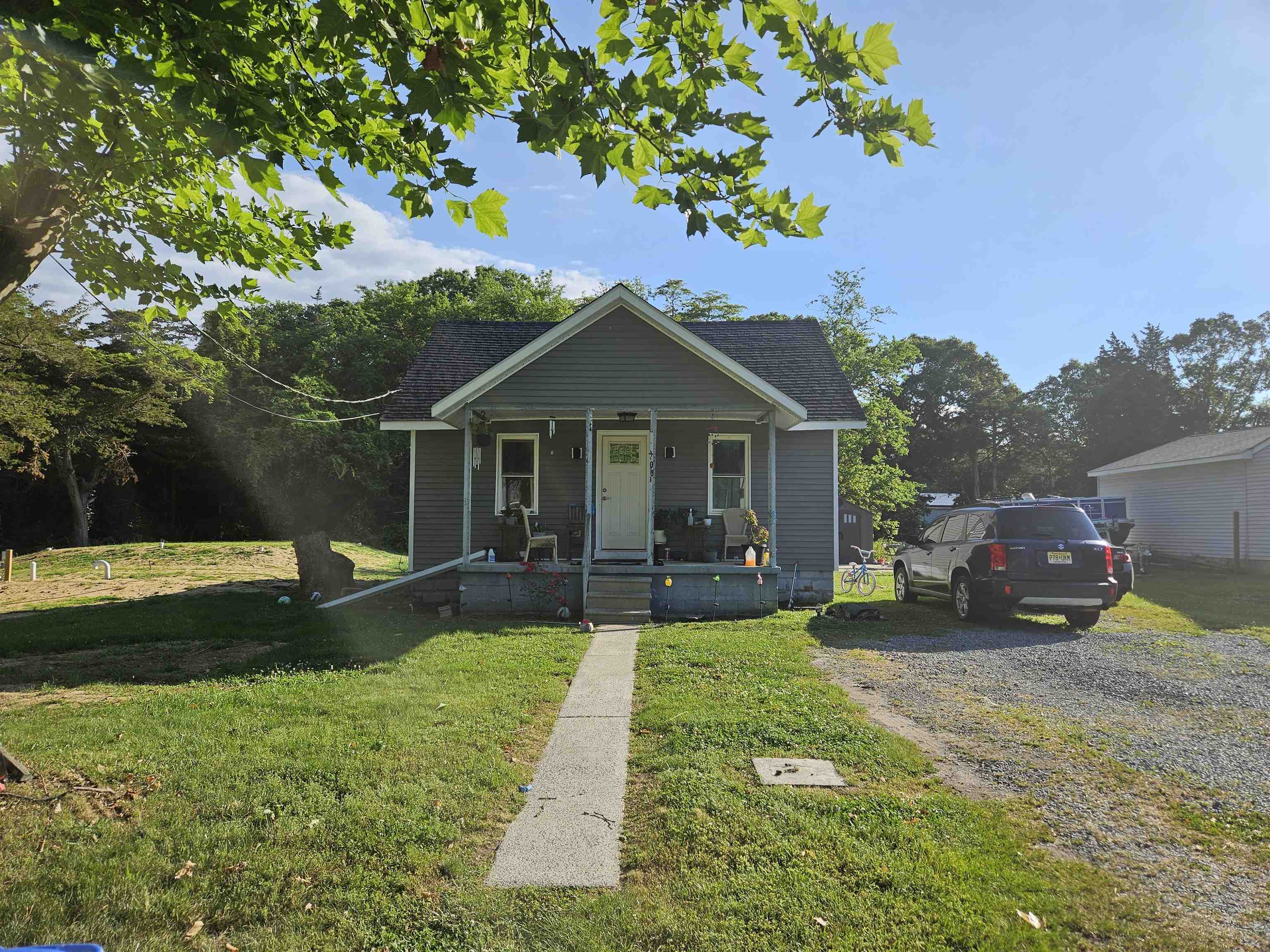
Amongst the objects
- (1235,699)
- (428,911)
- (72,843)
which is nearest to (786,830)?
(428,911)

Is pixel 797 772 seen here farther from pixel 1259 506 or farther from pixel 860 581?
pixel 1259 506

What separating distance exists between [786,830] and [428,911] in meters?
1.77

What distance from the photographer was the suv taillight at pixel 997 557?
9938 mm

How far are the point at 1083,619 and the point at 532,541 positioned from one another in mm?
8802

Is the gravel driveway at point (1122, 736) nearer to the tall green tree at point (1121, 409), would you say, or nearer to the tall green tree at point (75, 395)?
the tall green tree at point (75, 395)

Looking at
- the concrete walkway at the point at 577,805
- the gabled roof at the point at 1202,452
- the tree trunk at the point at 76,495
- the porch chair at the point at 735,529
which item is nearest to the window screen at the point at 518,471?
the porch chair at the point at 735,529

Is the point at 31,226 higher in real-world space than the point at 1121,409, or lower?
lower

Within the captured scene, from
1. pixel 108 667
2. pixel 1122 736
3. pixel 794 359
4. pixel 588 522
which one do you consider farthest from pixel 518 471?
pixel 1122 736

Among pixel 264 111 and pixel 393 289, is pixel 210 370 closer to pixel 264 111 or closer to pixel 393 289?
pixel 264 111

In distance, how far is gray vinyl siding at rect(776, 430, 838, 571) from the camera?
44.9 ft

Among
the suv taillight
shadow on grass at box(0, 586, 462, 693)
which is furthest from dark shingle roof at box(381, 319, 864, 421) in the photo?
shadow on grass at box(0, 586, 462, 693)

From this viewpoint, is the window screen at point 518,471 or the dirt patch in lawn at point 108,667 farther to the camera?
the window screen at point 518,471

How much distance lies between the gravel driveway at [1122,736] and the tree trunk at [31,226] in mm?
6861

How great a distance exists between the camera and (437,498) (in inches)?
544
